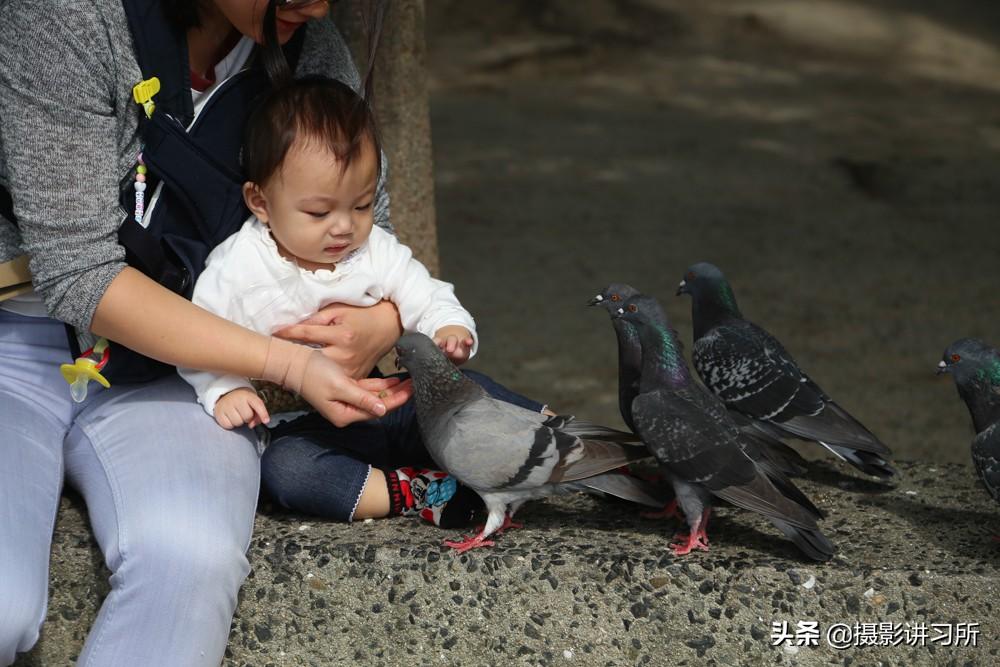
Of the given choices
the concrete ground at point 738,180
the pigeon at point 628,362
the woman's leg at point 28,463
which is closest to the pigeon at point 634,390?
the pigeon at point 628,362

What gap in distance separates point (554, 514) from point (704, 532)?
39cm

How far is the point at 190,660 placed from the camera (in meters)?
2.32

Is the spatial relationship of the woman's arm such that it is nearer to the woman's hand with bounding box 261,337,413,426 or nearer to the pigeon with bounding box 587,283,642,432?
the woman's hand with bounding box 261,337,413,426

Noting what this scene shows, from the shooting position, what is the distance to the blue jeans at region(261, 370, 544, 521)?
9.06ft

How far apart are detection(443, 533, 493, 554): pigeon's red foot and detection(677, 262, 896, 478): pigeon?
73 cm

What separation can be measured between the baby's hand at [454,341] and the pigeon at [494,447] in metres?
0.05

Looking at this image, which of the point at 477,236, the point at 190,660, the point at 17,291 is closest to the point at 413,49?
the point at 17,291

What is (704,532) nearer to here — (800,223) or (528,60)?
(800,223)

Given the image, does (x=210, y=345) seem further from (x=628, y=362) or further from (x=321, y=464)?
(x=628, y=362)

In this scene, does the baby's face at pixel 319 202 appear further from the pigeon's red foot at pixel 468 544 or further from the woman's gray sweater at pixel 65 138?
the pigeon's red foot at pixel 468 544

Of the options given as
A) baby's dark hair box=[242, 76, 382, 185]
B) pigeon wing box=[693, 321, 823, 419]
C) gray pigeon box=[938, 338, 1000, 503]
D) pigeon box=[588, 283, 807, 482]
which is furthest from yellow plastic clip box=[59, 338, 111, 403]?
gray pigeon box=[938, 338, 1000, 503]

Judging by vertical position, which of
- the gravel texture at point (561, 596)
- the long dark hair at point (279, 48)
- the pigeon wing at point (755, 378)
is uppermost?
the long dark hair at point (279, 48)

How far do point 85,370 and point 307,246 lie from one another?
1.75 feet

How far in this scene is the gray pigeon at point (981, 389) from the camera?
2.65m
